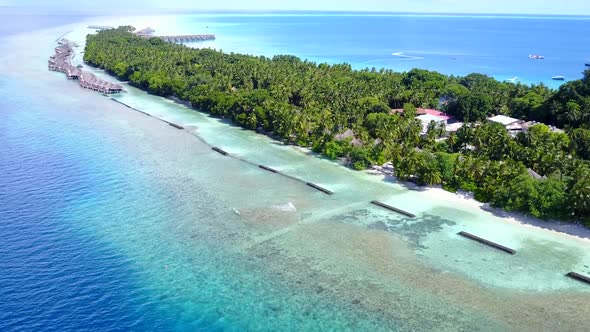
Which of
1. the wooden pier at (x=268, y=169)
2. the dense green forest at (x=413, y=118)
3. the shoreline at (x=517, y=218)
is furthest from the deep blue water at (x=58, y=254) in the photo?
the shoreline at (x=517, y=218)

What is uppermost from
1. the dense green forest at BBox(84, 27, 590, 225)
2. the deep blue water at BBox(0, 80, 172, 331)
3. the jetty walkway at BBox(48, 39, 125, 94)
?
the dense green forest at BBox(84, 27, 590, 225)

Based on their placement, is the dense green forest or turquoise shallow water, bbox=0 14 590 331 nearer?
turquoise shallow water, bbox=0 14 590 331

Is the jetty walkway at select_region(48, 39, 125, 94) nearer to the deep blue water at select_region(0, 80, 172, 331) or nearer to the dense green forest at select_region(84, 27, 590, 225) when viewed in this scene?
the dense green forest at select_region(84, 27, 590, 225)

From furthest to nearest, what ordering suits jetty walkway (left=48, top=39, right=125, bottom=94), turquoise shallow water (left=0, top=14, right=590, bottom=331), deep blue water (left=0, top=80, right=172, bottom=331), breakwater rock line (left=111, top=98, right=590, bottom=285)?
jetty walkway (left=48, top=39, right=125, bottom=94) < breakwater rock line (left=111, top=98, right=590, bottom=285) < turquoise shallow water (left=0, top=14, right=590, bottom=331) < deep blue water (left=0, top=80, right=172, bottom=331)

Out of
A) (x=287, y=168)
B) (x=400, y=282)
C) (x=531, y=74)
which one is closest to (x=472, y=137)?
(x=287, y=168)

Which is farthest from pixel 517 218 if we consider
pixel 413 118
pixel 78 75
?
pixel 78 75

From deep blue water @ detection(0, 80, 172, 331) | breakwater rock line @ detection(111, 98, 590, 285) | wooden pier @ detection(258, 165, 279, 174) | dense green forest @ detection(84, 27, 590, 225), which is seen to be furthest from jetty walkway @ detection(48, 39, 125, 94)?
wooden pier @ detection(258, 165, 279, 174)

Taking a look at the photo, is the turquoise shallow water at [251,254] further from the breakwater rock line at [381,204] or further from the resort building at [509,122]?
the resort building at [509,122]

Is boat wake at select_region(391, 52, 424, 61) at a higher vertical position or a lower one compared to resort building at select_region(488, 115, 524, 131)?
higher
